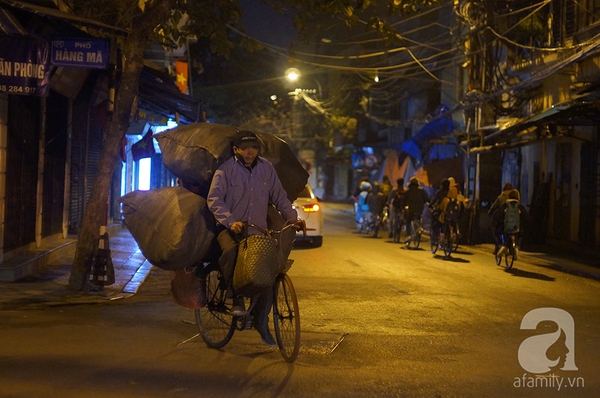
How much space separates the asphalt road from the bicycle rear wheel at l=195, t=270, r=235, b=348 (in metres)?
0.14

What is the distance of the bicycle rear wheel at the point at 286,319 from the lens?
241 inches

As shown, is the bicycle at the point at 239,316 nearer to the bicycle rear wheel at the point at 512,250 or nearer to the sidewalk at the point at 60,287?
the sidewalk at the point at 60,287

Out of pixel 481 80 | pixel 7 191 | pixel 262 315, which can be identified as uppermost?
pixel 481 80

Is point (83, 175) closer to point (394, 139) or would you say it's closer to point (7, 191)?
point (7, 191)

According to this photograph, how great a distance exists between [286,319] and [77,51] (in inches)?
244

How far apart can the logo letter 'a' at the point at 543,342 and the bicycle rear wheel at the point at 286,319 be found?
6.85ft

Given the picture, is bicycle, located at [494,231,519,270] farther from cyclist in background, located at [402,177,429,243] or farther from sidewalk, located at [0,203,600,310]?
cyclist in background, located at [402,177,429,243]

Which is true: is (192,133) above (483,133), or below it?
below

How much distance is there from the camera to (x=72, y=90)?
14.7 m

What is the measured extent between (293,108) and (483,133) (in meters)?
25.4

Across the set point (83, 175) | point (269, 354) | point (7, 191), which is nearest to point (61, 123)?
point (83, 175)

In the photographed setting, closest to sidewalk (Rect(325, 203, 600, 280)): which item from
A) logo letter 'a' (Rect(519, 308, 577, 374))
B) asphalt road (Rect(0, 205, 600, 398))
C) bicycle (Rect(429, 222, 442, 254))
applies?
bicycle (Rect(429, 222, 442, 254))

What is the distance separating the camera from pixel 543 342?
739cm

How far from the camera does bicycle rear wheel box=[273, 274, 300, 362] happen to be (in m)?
6.13
